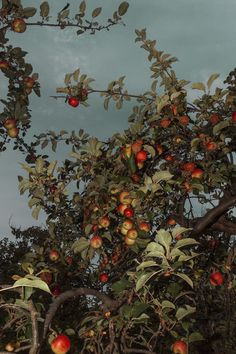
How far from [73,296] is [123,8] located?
3.17 m

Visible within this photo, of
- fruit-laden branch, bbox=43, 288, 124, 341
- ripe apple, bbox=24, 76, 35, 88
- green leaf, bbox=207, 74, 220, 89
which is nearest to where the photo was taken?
fruit-laden branch, bbox=43, 288, 124, 341

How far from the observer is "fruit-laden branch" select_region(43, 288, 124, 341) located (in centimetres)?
228

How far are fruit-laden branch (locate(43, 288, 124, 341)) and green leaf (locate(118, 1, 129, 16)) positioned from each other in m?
2.98

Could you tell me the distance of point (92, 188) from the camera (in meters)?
4.05

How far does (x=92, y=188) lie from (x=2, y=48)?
181cm

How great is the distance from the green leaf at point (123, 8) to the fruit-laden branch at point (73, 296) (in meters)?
2.98

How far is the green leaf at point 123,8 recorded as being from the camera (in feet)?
15.5

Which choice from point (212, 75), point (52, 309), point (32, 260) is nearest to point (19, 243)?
point (32, 260)

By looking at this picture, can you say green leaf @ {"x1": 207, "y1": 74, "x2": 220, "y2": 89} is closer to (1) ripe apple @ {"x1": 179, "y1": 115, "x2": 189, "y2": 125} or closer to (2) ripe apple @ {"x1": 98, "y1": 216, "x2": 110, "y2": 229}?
(1) ripe apple @ {"x1": 179, "y1": 115, "x2": 189, "y2": 125}

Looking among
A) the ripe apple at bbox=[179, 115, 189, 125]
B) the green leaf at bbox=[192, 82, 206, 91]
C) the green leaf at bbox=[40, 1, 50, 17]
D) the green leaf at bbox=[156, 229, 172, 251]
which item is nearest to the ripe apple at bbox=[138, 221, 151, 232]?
the green leaf at bbox=[156, 229, 172, 251]

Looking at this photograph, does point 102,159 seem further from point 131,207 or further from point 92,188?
point 131,207

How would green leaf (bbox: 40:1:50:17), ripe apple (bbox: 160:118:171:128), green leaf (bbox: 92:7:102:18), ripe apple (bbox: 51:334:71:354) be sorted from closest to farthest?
ripe apple (bbox: 51:334:71:354) → ripe apple (bbox: 160:118:171:128) → green leaf (bbox: 40:1:50:17) → green leaf (bbox: 92:7:102:18)

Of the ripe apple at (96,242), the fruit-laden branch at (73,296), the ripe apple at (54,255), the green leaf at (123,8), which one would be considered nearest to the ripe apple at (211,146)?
the ripe apple at (96,242)

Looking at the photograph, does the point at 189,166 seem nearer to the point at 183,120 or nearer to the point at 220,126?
the point at 220,126
